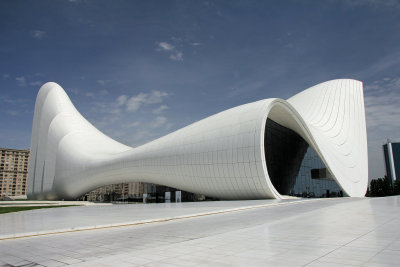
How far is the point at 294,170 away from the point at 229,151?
10.2 meters

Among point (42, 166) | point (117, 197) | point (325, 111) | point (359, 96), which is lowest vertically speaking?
point (117, 197)

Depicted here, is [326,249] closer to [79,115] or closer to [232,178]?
[232,178]

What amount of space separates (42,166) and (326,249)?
4259cm

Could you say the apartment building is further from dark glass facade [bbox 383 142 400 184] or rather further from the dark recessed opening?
dark glass facade [bbox 383 142 400 184]

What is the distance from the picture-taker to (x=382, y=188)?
2110 inches

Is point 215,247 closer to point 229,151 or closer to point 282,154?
point 229,151

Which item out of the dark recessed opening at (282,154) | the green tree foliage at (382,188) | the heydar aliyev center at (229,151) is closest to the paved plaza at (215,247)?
the heydar aliyev center at (229,151)

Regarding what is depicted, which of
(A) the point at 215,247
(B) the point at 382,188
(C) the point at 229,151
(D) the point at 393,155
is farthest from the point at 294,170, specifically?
(D) the point at 393,155

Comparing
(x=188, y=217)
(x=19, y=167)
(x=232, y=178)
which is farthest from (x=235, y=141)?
(x=19, y=167)

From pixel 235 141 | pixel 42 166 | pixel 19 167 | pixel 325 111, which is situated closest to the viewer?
pixel 235 141

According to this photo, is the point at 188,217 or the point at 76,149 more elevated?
the point at 76,149

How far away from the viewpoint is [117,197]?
117 feet

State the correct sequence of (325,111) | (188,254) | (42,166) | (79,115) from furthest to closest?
(79,115)
(42,166)
(325,111)
(188,254)

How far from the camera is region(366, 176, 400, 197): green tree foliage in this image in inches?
2085
